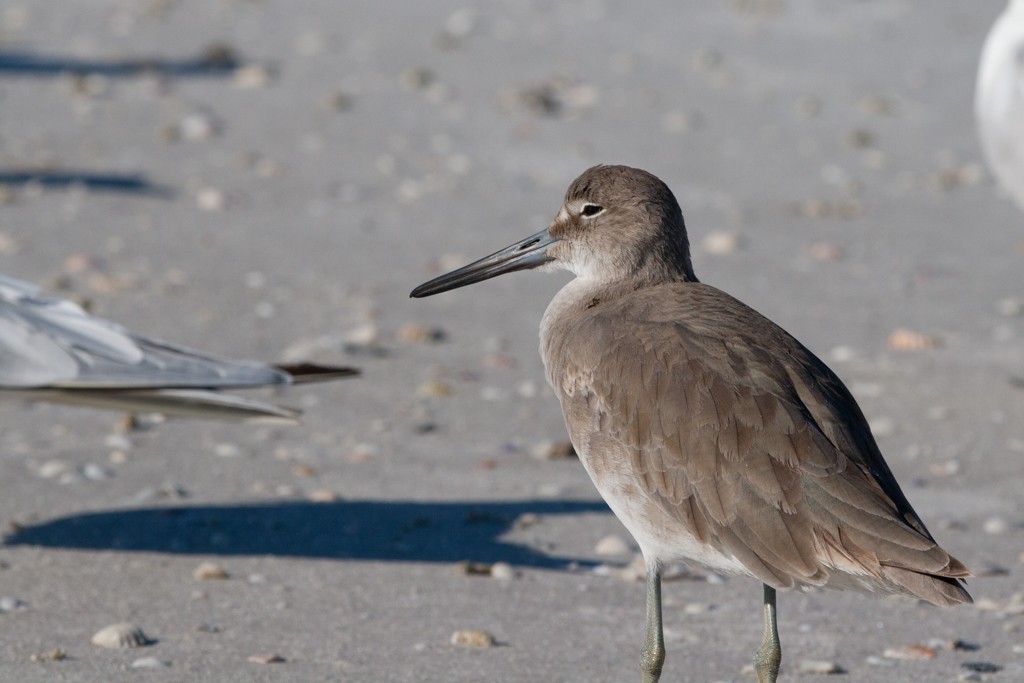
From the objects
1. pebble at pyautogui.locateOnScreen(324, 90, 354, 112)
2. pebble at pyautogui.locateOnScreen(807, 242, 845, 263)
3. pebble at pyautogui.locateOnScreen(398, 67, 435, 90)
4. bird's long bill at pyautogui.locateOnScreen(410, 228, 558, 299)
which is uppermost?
pebble at pyautogui.locateOnScreen(398, 67, 435, 90)

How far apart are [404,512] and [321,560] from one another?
1.48ft

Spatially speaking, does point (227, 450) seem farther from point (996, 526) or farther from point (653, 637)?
point (996, 526)

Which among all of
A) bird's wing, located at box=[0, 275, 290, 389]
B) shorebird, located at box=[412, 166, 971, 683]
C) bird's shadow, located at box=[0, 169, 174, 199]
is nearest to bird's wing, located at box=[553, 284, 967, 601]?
shorebird, located at box=[412, 166, 971, 683]

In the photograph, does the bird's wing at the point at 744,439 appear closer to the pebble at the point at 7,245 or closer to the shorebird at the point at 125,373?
the shorebird at the point at 125,373

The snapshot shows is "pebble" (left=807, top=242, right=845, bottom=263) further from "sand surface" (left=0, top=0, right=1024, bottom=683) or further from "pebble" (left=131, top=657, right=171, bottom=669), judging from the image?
"pebble" (left=131, top=657, right=171, bottom=669)

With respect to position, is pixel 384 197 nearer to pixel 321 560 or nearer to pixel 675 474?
pixel 321 560

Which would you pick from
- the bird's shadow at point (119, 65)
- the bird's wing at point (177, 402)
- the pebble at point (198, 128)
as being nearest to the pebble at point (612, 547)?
the bird's wing at point (177, 402)

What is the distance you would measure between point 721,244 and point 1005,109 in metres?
1.56

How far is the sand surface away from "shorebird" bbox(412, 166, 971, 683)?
0.67m

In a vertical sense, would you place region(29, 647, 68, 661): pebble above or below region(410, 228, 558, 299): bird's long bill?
below

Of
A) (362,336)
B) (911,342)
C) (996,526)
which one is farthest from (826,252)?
(996,526)

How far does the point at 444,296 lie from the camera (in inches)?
292

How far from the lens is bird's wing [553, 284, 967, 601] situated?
334 centimetres

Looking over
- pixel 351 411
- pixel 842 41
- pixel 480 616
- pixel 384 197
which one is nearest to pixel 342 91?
pixel 384 197
